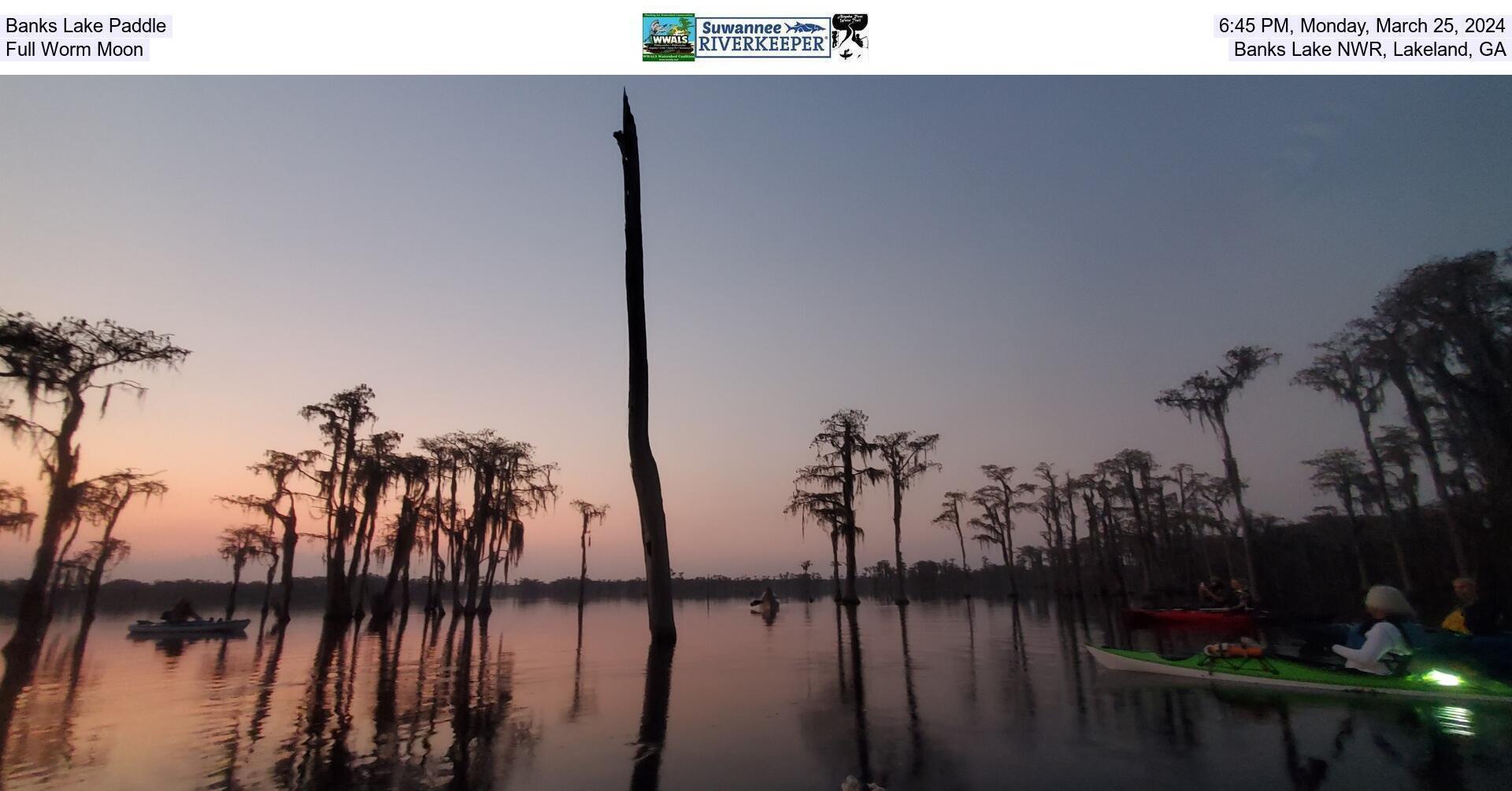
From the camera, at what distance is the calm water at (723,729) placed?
5730mm

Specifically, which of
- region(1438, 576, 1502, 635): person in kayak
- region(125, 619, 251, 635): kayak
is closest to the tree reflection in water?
region(1438, 576, 1502, 635): person in kayak

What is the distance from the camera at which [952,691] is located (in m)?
10.1

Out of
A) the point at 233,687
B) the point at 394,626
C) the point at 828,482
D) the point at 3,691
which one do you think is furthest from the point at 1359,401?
the point at 394,626

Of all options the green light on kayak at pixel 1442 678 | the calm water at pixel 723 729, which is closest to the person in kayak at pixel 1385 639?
the green light on kayak at pixel 1442 678

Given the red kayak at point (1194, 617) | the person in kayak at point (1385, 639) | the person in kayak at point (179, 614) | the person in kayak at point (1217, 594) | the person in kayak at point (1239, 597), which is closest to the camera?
the person in kayak at point (1385, 639)

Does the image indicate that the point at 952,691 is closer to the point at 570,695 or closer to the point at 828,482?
the point at 570,695

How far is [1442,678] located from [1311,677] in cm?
146

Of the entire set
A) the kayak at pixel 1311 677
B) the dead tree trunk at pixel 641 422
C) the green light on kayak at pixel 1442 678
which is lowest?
the kayak at pixel 1311 677

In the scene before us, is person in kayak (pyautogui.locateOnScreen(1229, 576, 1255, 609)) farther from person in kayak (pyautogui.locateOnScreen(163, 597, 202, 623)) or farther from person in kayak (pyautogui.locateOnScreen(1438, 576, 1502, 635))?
person in kayak (pyautogui.locateOnScreen(163, 597, 202, 623))

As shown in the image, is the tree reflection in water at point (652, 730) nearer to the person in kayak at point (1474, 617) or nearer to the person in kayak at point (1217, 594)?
the person in kayak at point (1474, 617)

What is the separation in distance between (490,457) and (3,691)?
87.7 ft

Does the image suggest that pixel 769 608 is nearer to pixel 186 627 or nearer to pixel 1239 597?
pixel 1239 597

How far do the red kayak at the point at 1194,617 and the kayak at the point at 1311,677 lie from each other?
12.0 m
